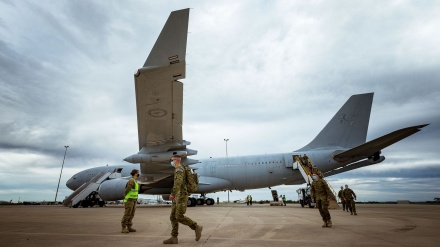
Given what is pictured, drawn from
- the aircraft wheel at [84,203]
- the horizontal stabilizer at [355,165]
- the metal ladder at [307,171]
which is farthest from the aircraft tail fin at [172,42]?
the aircraft wheel at [84,203]

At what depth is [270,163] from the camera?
811 inches

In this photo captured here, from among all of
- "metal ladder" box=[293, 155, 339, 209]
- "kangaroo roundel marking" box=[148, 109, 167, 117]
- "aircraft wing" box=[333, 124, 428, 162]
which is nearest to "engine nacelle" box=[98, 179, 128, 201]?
"kangaroo roundel marking" box=[148, 109, 167, 117]

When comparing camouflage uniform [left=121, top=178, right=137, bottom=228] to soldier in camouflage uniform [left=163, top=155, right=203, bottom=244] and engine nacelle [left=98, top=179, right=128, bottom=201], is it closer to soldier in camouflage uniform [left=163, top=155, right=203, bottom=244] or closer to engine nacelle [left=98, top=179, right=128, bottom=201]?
soldier in camouflage uniform [left=163, top=155, right=203, bottom=244]

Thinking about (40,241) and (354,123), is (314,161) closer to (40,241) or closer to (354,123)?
(354,123)

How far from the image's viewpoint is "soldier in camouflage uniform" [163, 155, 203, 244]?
4.63 meters

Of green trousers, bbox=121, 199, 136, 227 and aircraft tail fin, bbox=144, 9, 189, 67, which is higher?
aircraft tail fin, bbox=144, 9, 189, 67

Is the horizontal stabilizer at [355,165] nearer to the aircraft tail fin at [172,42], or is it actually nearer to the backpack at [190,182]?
the aircraft tail fin at [172,42]

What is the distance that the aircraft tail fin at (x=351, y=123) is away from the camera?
62.7 ft

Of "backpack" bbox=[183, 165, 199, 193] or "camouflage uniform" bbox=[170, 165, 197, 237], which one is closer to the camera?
"camouflage uniform" bbox=[170, 165, 197, 237]

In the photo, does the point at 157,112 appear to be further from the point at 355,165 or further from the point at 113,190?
the point at 355,165

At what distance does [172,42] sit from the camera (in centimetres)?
711

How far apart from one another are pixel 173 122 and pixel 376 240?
7528 millimetres

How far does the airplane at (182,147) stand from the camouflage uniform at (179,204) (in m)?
3.78

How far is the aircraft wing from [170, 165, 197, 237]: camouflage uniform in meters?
11.8
